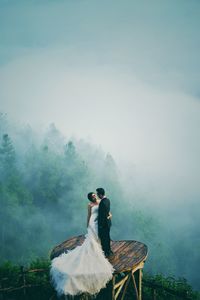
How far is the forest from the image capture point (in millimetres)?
46981

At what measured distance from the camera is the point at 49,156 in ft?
194

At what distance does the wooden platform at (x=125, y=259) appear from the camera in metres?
6.41

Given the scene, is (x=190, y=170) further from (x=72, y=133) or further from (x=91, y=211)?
(x=91, y=211)

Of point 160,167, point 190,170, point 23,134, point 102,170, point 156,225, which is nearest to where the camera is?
point 156,225

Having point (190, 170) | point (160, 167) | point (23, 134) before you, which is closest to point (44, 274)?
point (23, 134)

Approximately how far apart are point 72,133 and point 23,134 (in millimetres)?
34375

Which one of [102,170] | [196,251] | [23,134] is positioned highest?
[23,134]

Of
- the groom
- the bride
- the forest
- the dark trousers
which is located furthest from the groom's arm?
the forest

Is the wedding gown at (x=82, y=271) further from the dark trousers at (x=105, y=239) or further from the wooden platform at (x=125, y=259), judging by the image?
the wooden platform at (x=125, y=259)

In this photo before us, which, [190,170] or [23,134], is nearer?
[23,134]

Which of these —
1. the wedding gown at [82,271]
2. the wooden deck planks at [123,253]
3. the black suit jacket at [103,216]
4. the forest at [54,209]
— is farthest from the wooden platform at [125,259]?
the forest at [54,209]

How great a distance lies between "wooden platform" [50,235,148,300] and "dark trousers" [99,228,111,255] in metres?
0.23

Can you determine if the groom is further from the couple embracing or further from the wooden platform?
the wooden platform

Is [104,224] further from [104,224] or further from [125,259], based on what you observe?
[125,259]
